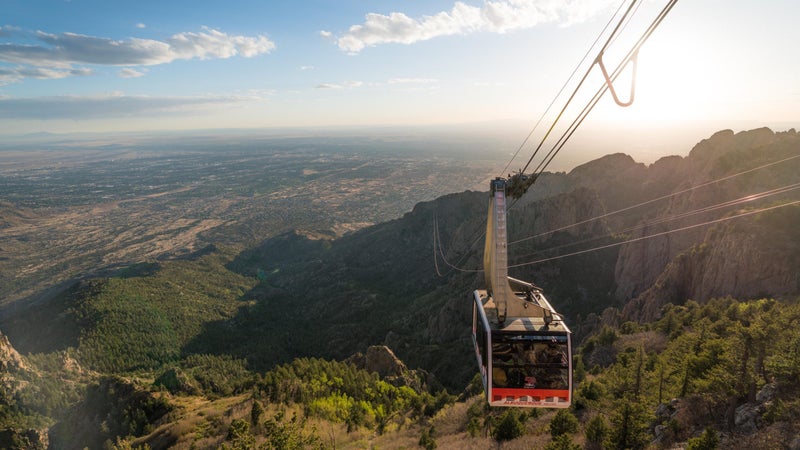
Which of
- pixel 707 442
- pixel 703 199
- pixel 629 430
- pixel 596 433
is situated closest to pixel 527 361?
pixel 707 442

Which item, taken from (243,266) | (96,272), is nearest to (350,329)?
(243,266)

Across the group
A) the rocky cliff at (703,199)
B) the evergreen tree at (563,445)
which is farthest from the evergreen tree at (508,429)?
the rocky cliff at (703,199)

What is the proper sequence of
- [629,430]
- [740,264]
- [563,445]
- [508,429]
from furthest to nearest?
1. [740,264]
2. [508,429]
3. [629,430]
4. [563,445]

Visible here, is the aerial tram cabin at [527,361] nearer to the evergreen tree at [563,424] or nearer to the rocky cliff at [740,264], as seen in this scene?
the evergreen tree at [563,424]

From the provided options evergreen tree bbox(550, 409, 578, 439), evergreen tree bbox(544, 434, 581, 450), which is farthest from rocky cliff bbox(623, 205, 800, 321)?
evergreen tree bbox(544, 434, 581, 450)

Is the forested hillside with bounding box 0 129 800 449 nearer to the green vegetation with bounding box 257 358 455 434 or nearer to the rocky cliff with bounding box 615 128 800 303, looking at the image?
the green vegetation with bounding box 257 358 455 434

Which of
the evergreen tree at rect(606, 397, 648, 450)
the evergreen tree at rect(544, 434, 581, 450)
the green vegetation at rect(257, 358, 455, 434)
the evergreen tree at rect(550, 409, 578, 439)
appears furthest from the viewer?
the green vegetation at rect(257, 358, 455, 434)

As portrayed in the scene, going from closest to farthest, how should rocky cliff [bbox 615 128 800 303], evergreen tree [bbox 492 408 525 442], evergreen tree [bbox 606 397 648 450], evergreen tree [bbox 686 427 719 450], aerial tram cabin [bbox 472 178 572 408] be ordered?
1. aerial tram cabin [bbox 472 178 572 408]
2. evergreen tree [bbox 686 427 719 450]
3. evergreen tree [bbox 606 397 648 450]
4. evergreen tree [bbox 492 408 525 442]
5. rocky cliff [bbox 615 128 800 303]

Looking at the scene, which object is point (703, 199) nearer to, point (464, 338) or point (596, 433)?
point (464, 338)
